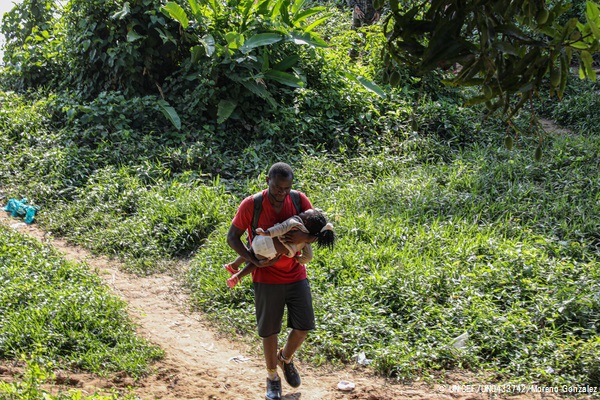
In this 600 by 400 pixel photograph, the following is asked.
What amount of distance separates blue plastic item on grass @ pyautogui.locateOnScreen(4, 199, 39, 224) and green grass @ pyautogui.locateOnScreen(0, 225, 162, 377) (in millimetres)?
1525

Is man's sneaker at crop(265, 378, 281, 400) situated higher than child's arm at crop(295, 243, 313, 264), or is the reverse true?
child's arm at crop(295, 243, 313, 264)

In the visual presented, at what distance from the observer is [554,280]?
5457 millimetres

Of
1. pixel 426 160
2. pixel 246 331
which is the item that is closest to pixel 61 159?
pixel 246 331

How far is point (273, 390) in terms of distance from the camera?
14.6 ft

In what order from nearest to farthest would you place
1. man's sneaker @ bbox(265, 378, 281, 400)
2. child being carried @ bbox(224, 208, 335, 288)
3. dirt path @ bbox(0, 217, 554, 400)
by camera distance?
child being carried @ bbox(224, 208, 335, 288), man's sneaker @ bbox(265, 378, 281, 400), dirt path @ bbox(0, 217, 554, 400)

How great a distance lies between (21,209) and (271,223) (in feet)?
14.5

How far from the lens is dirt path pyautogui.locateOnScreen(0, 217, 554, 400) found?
456 cm

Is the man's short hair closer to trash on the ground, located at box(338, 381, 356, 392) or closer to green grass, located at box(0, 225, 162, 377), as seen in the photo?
→ trash on the ground, located at box(338, 381, 356, 392)

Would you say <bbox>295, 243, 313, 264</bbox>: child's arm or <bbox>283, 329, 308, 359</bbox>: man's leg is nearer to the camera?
<bbox>295, 243, 313, 264</bbox>: child's arm

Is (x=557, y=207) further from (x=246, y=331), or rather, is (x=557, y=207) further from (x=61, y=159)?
(x=61, y=159)

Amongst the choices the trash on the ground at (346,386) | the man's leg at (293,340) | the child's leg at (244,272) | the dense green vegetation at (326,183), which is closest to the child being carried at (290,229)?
the child's leg at (244,272)

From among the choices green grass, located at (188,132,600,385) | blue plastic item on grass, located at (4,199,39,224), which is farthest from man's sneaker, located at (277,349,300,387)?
blue plastic item on grass, located at (4,199,39,224)

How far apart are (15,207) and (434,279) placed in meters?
4.71

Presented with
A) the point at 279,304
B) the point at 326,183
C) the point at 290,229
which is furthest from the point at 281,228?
the point at 326,183
